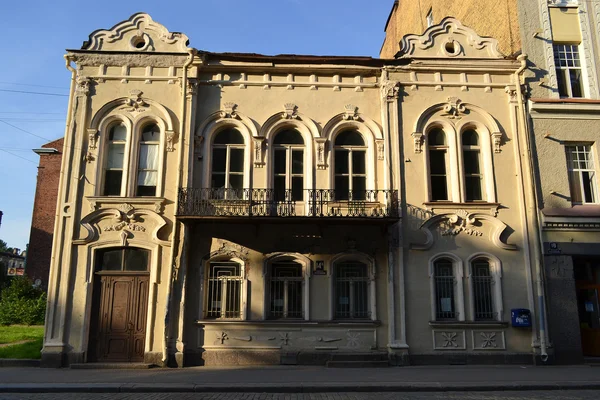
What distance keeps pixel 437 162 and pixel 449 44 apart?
384cm

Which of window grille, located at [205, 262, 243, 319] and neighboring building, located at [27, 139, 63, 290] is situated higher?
neighboring building, located at [27, 139, 63, 290]

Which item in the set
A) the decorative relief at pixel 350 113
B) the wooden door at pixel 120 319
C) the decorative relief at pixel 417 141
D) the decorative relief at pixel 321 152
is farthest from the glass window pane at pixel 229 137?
the decorative relief at pixel 417 141

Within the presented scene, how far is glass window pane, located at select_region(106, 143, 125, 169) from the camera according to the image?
47.6 feet

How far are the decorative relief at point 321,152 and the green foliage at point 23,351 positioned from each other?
9232mm

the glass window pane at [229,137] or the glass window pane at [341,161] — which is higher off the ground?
the glass window pane at [229,137]

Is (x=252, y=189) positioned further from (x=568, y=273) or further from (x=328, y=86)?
(x=568, y=273)

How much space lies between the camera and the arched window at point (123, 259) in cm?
1388

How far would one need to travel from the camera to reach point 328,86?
592 inches

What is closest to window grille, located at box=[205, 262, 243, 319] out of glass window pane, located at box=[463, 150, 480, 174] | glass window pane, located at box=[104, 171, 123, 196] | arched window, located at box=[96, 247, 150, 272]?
arched window, located at box=[96, 247, 150, 272]

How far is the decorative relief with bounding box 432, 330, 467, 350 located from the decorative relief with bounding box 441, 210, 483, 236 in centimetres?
272

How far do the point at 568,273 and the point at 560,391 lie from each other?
15.3 feet

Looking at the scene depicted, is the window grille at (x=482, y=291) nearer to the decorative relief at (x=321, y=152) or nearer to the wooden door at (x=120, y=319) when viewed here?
the decorative relief at (x=321, y=152)

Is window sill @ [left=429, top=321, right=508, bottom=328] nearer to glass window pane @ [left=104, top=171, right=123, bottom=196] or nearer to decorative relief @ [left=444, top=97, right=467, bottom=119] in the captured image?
decorative relief @ [left=444, top=97, right=467, bottom=119]

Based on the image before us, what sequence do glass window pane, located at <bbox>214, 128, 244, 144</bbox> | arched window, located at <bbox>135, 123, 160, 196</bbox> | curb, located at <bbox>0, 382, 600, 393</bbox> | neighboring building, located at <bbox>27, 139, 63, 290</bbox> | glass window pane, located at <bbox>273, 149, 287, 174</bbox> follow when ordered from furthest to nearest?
neighboring building, located at <bbox>27, 139, 63, 290</bbox> → glass window pane, located at <bbox>214, 128, 244, 144</bbox> → glass window pane, located at <bbox>273, 149, 287, 174</bbox> → arched window, located at <bbox>135, 123, 160, 196</bbox> → curb, located at <bbox>0, 382, 600, 393</bbox>
